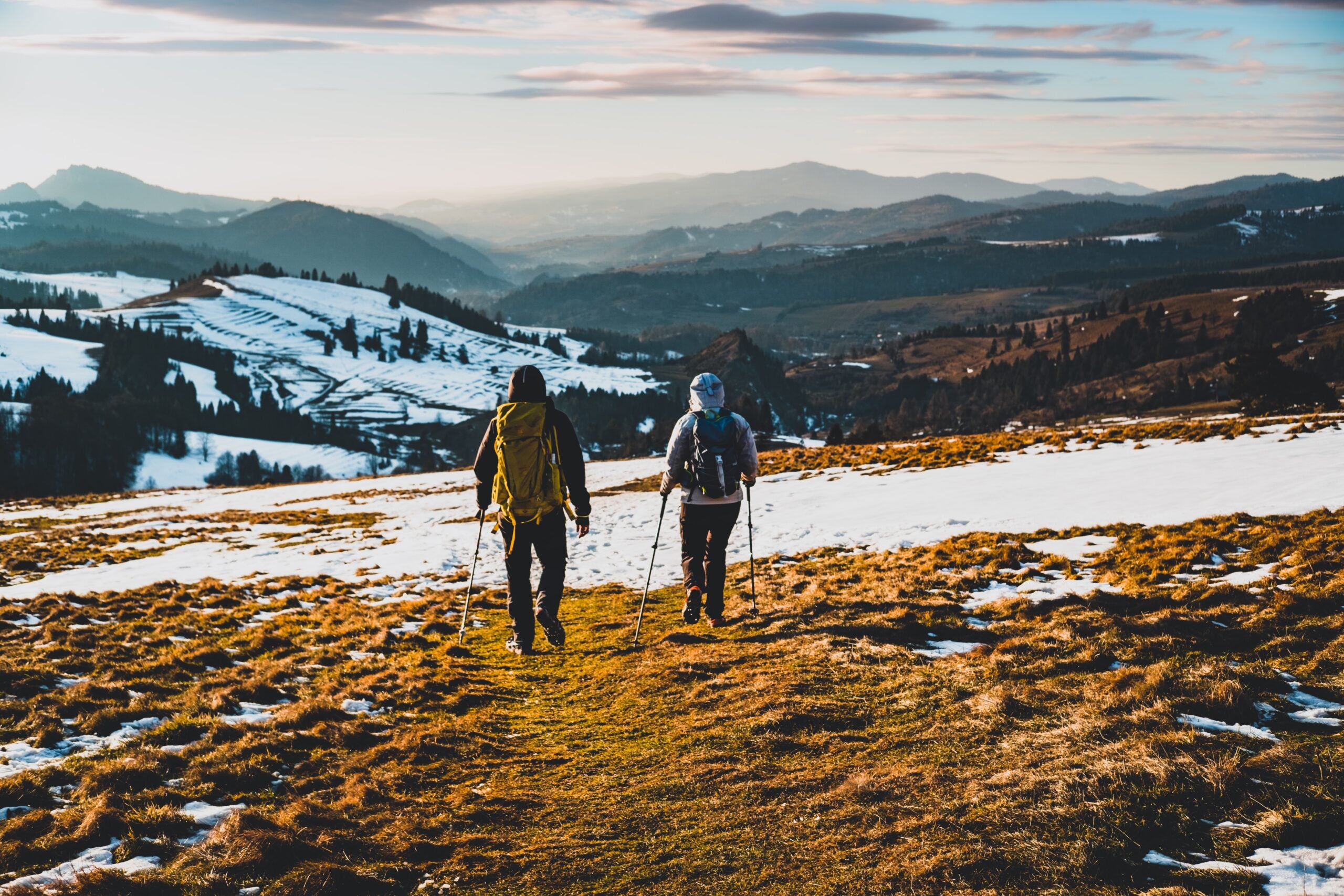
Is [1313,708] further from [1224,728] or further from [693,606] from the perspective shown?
[693,606]

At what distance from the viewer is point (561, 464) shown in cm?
1377

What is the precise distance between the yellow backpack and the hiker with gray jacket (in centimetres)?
192

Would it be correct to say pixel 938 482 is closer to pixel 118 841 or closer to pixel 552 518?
pixel 552 518

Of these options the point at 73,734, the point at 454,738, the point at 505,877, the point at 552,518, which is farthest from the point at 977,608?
the point at 73,734

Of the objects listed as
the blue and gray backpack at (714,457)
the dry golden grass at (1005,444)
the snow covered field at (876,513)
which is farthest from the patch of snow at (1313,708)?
the dry golden grass at (1005,444)

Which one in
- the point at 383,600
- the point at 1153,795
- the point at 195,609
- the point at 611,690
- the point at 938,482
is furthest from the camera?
the point at 938,482

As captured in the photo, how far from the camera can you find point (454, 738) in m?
10.5

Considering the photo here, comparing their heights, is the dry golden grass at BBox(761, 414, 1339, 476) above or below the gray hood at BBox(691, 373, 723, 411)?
below

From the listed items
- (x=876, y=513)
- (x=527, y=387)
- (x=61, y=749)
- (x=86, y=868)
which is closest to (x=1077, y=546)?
(x=876, y=513)

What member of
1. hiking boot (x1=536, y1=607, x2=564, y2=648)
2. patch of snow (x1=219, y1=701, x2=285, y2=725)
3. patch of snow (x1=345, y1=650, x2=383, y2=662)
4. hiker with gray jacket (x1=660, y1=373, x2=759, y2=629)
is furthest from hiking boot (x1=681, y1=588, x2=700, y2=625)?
patch of snow (x1=219, y1=701, x2=285, y2=725)

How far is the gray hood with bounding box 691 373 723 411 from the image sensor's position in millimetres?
14383

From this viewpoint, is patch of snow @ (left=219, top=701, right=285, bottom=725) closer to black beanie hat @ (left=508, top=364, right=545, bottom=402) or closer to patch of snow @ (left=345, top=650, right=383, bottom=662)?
patch of snow @ (left=345, top=650, right=383, bottom=662)

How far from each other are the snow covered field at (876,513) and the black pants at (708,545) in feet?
20.2

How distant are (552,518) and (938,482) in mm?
20301
